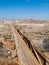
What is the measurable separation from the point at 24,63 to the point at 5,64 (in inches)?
155

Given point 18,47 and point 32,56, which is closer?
point 32,56

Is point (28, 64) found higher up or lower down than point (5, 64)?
higher up

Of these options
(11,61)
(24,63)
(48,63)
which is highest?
(48,63)

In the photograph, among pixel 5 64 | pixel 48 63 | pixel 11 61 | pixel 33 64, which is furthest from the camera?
pixel 11 61

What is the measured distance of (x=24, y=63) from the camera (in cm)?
766

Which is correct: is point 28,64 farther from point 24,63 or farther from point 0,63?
point 0,63

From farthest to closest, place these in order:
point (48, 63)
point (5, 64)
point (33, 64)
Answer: point (5, 64)
point (33, 64)
point (48, 63)

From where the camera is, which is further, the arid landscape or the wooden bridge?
the arid landscape

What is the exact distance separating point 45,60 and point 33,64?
192 centimetres

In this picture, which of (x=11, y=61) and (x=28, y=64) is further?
(x=11, y=61)

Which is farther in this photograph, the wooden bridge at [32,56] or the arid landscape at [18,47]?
the arid landscape at [18,47]

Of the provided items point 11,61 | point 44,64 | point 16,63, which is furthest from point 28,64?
point 11,61

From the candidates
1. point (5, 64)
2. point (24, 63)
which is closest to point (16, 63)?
point (5, 64)

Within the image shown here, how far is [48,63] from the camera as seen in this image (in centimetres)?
519
